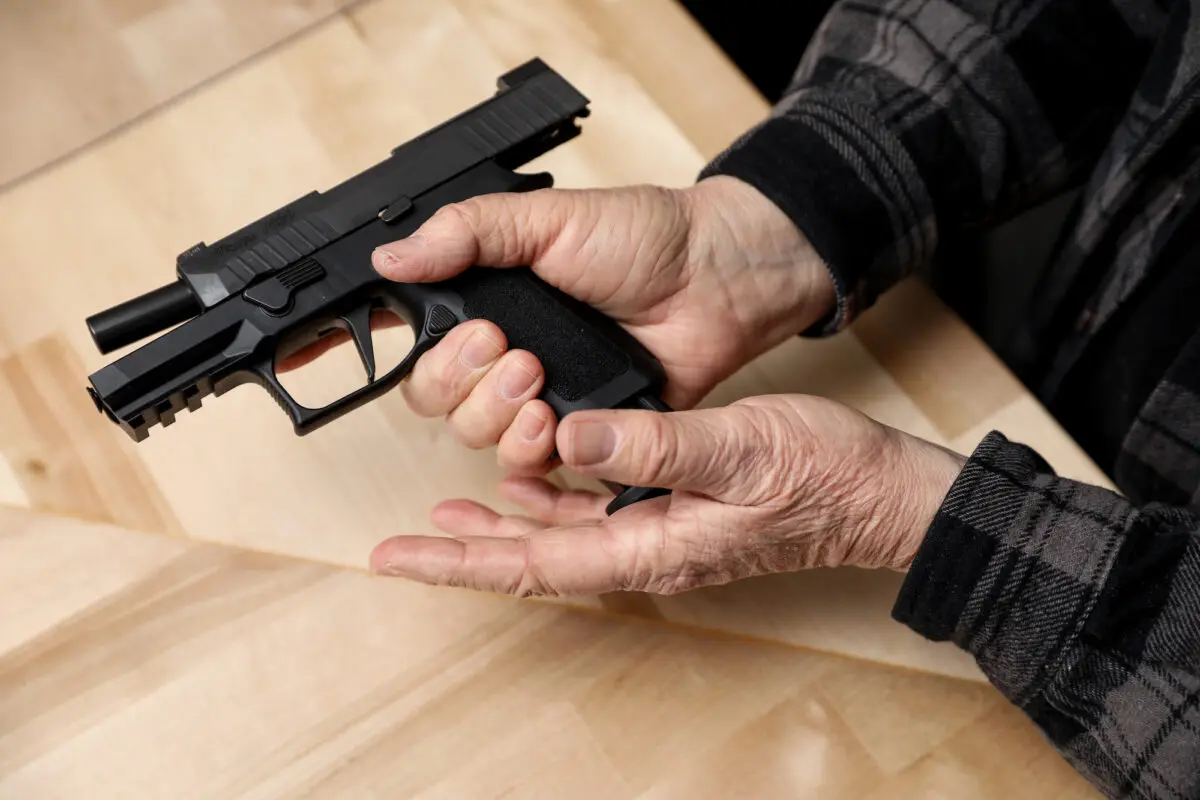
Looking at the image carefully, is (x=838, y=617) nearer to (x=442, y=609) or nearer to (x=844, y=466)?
(x=844, y=466)

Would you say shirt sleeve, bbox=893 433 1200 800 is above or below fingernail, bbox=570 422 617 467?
below

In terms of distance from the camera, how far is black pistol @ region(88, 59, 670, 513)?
0.78 m

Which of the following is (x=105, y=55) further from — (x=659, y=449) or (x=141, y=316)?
(x=659, y=449)

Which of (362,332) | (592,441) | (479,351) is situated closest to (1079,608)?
(592,441)

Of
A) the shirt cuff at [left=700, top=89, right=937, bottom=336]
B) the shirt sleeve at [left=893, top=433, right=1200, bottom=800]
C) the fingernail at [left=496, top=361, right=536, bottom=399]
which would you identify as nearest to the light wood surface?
the shirt sleeve at [left=893, top=433, right=1200, bottom=800]

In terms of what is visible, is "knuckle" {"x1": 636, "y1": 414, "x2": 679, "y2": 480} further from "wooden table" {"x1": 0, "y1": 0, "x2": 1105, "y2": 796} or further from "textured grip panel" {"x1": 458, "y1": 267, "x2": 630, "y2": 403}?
"wooden table" {"x1": 0, "y1": 0, "x2": 1105, "y2": 796}

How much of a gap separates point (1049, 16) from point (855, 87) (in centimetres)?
19

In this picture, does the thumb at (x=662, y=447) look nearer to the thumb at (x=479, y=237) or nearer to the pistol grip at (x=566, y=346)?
the pistol grip at (x=566, y=346)

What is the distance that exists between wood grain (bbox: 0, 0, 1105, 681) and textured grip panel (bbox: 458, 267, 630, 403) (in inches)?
7.4

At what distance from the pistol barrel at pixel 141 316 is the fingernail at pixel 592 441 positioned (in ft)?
1.06

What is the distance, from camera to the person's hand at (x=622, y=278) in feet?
2.72

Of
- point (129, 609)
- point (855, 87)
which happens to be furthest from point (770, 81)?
point (129, 609)

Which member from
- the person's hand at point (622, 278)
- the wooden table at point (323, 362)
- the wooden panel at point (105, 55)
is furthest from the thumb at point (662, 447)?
the wooden panel at point (105, 55)

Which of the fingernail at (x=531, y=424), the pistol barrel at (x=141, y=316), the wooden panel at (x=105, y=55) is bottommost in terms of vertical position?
the fingernail at (x=531, y=424)
